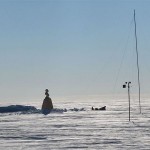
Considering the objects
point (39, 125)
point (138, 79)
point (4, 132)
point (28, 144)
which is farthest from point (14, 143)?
point (138, 79)

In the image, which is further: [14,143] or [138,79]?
[138,79]

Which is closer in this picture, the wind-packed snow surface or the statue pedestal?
the wind-packed snow surface

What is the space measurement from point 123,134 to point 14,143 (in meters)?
4.74

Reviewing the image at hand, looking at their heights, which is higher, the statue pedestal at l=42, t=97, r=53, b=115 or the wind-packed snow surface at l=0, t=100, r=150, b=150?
the statue pedestal at l=42, t=97, r=53, b=115

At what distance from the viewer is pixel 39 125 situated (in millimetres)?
25375

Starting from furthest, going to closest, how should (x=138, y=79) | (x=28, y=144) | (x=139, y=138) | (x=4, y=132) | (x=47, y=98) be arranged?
(x=47, y=98) < (x=138, y=79) < (x=4, y=132) < (x=139, y=138) < (x=28, y=144)

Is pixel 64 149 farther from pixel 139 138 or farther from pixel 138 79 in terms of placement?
pixel 138 79

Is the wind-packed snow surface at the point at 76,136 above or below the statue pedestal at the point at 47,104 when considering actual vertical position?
below

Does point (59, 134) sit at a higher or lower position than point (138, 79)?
lower

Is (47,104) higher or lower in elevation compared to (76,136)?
higher

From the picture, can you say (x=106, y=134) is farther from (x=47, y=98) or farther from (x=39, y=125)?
(x=47, y=98)

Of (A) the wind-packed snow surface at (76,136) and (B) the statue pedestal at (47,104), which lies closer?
(A) the wind-packed snow surface at (76,136)

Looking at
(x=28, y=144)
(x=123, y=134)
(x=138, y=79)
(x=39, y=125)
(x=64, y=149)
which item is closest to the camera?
(x=64, y=149)

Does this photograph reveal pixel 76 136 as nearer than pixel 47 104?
Yes
